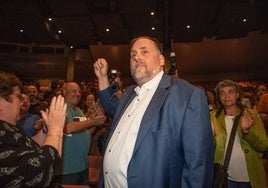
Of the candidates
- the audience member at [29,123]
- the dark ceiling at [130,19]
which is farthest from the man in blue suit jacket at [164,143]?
the dark ceiling at [130,19]

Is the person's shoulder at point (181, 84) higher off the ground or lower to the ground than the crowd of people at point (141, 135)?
higher

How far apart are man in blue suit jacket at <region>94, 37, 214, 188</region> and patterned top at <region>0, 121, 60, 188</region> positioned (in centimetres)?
39

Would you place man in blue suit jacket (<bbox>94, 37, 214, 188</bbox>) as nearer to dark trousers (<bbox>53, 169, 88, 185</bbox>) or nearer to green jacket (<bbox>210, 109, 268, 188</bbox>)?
green jacket (<bbox>210, 109, 268, 188</bbox>)

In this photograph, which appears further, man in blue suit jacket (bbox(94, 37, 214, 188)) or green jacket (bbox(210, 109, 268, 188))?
green jacket (bbox(210, 109, 268, 188))

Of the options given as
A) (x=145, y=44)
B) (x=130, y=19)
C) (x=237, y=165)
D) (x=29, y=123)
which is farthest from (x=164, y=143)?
(x=130, y=19)

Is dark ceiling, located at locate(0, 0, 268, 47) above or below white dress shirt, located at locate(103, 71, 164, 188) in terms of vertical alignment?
above

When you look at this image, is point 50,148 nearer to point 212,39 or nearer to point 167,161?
point 167,161

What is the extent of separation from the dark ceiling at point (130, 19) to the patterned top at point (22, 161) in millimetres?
6551

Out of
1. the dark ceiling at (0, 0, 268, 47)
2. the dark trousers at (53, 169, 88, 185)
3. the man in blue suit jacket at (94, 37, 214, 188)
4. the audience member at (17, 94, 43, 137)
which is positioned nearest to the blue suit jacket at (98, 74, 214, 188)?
the man in blue suit jacket at (94, 37, 214, 188)

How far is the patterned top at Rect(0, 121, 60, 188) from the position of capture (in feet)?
3.85

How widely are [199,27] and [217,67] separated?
11.7ft

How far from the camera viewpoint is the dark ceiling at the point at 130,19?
7.52 metres

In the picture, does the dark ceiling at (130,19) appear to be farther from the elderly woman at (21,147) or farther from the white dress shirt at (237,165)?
the elderly woman at (21,147)

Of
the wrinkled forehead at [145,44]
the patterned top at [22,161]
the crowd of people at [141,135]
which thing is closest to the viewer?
the patterned top at [22,161]
